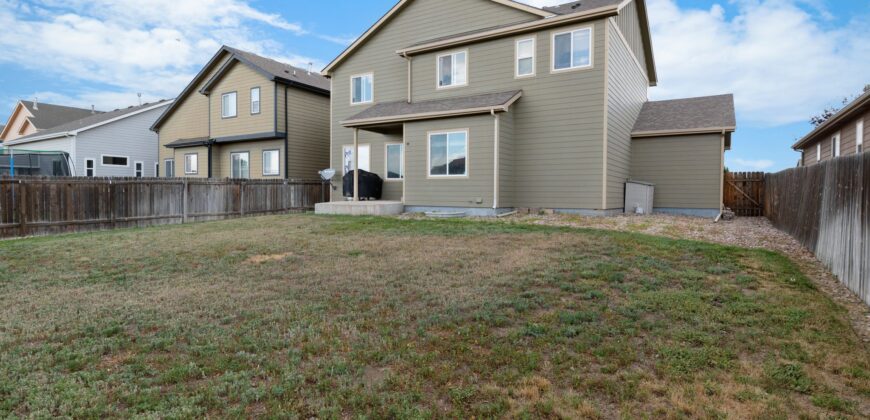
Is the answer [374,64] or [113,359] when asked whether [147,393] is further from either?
[374,64]

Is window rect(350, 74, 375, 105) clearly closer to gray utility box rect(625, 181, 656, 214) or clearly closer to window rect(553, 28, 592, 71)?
window rect(553, 28, 592, 71)

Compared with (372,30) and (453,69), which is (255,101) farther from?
(453,69)

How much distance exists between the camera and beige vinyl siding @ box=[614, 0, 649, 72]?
14.8 meters

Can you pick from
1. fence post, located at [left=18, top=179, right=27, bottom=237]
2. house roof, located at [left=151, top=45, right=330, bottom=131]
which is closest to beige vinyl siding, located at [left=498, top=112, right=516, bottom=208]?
house roof, located at [left=151, top=45, right=330, bottom=131]

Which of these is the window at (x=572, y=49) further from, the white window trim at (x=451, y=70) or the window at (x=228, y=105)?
the window at (x=228, y=105)

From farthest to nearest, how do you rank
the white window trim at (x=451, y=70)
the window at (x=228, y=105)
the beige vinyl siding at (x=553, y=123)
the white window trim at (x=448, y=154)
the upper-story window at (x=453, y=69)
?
the window at (x=228, y=105), the upper-story window at (x=453, y=69), the white window trim at (x=451, y=70), the white window trim at (x=448, y=154), the beige vinyl siding at (x=553, y=123)

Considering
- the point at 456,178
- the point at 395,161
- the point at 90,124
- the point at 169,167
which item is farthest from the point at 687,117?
the point at 90,124

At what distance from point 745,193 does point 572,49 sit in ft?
30.0

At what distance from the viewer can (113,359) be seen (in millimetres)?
3750

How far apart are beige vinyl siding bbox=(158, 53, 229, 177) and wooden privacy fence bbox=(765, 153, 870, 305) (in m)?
22.7

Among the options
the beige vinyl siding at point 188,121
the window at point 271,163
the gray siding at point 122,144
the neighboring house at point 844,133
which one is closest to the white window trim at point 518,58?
the neighboring house at point 844,133

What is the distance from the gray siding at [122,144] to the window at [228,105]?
9.88 m

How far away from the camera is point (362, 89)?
60.4ft

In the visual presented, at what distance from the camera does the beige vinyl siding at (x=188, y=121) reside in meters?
23.2
